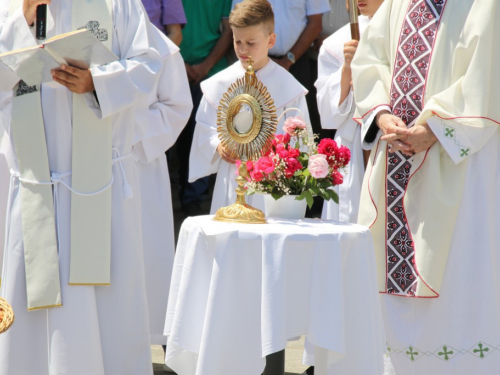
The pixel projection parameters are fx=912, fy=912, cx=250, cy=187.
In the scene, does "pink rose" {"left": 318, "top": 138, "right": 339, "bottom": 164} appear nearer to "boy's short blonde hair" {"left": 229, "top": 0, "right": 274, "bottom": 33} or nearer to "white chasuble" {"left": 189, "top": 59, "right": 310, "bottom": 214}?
"white chasuble" {"left": 189, "top": 59, "right": 310, "bottom": 214}

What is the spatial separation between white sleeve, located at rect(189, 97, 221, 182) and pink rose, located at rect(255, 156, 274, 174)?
1.41 meters

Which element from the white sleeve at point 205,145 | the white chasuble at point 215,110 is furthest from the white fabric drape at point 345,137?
the white sleeve at point 205,145

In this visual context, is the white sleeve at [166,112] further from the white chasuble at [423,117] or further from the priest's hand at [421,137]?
the priest's hand at [421,137]

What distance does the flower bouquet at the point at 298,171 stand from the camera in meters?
4.32

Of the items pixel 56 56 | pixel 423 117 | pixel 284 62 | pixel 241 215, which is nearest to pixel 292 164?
pixel 241 215

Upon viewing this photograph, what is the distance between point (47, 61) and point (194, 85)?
4.02 metres

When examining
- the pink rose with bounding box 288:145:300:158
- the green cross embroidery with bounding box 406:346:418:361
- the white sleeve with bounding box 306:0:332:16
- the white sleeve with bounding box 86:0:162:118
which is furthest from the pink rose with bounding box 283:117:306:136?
the white sleeve with bounding box 306:0:332:16

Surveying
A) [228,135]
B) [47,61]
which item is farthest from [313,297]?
[47,61]

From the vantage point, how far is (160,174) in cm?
581

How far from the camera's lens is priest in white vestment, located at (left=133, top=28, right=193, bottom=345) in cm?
556

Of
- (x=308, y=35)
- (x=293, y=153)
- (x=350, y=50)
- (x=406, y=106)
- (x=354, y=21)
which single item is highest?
(x=308, y=35)

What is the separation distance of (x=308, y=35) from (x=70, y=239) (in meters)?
4.05

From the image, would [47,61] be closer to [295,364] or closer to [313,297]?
[313,297]

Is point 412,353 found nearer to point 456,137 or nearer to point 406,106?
point 456,137
